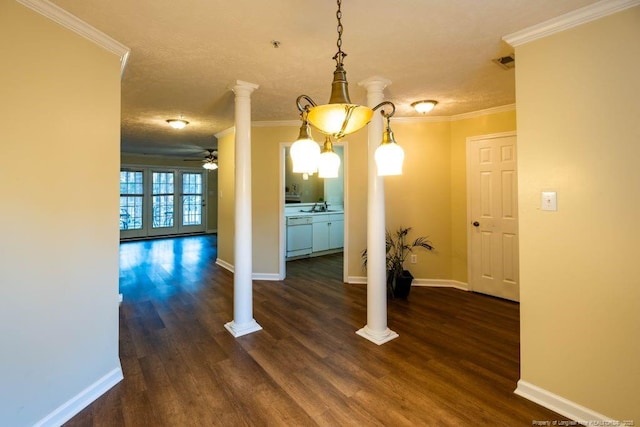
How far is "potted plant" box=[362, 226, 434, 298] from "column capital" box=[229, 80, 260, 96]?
2581 mm

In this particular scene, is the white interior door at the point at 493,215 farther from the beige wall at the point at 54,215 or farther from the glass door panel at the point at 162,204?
the glass door panel at the point at 162,204

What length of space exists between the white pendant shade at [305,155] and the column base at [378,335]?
6.46 ft

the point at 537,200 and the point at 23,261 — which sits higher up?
the point at 537,200

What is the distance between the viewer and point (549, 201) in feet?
5.90

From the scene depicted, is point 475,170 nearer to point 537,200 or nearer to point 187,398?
point 537,200

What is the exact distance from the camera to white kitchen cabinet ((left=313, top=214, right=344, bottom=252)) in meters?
6.17

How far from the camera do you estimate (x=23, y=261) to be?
156 cm

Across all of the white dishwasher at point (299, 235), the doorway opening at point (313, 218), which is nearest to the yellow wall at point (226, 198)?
the doorway opening at point (313, 218)

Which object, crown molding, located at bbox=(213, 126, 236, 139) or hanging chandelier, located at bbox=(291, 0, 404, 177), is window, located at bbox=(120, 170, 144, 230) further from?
hanging chandelier, located at bbox=(291, 0, 404, 177)

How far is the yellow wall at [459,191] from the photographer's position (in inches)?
154

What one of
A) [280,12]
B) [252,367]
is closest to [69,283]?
[252,367]

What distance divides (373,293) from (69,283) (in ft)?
7.42

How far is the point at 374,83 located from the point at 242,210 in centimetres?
169

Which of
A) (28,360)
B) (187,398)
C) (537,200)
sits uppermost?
(537,200)
